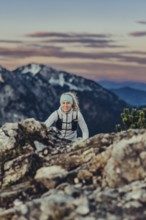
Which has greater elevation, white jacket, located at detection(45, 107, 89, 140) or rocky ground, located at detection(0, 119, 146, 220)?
white jacket, located at detection(45, 107, 89, 140)

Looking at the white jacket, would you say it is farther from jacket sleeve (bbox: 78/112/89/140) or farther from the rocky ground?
the rocky ground

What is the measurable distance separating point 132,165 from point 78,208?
8.18ft

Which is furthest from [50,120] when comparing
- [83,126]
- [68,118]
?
[83,126]

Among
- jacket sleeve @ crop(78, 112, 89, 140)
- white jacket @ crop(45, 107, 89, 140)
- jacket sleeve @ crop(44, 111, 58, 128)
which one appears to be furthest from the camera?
jacket sleeve @ crop(78, 112, 89, 140)

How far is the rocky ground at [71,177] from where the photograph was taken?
41.7 ft

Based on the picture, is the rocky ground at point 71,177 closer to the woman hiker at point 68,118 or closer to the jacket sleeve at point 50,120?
the jacket sleeve at point 50,120

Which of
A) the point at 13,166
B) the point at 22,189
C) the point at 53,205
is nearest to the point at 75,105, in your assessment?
the point at 13,166

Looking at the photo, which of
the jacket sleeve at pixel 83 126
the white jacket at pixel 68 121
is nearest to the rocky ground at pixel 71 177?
the white jacket at pixel 68 121

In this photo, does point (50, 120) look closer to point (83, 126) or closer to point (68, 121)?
point (68, 121)

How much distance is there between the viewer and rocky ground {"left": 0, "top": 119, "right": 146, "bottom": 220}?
1272 cm

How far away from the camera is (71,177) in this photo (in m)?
15.5

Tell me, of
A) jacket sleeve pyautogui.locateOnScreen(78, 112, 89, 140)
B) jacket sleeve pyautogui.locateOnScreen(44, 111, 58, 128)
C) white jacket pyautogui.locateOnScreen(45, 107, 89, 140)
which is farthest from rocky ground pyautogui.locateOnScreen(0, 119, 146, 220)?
jacket sleeve pyautogui.locateOnScreen(78, 112, 89, 140)

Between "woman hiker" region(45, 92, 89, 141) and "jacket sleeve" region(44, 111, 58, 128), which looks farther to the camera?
"woman hiker" region(45, 92, 89, 141)

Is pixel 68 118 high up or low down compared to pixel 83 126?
up
